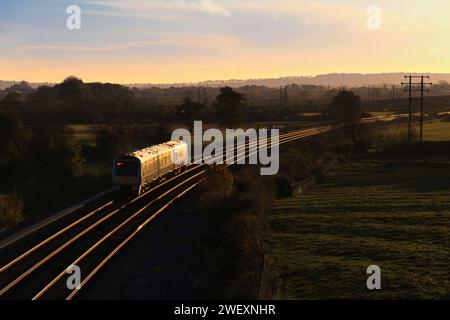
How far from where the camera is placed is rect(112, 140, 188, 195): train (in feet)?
108

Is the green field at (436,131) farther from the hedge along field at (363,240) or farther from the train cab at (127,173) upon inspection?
the train cab at (127,173)

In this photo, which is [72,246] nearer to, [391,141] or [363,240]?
[363,240]

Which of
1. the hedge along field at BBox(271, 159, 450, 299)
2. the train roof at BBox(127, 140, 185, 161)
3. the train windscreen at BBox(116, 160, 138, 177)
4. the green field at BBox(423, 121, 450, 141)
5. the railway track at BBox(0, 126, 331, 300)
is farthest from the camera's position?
the green field at BBox(423, 121, 450, 141)

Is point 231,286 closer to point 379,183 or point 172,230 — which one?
point 172,230

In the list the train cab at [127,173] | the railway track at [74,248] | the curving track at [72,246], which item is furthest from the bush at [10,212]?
the train cab at [127,173]

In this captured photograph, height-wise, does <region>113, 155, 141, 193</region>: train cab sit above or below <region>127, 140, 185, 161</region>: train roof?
below

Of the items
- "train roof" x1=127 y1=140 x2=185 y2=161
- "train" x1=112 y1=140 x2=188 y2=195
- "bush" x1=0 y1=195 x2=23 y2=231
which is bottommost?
"bush" x1=0 y1=195 x2=23 y2=231

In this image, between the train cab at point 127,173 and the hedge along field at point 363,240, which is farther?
the train cab at point 127,173

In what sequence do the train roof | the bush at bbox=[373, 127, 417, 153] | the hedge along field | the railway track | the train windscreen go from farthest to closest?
the bush at bbox=[373, 127, 417, 153] < the train roof < the train windscreen < the hedge along field < the railway track

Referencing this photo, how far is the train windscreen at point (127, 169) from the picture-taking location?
32.9 metres

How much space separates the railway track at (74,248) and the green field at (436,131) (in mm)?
54321

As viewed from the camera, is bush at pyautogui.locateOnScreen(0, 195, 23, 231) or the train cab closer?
bush at pyautogui.locateOnScreen(0, 195, 23, 231)

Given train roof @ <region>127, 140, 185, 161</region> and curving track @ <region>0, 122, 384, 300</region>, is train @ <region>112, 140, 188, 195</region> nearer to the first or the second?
train roof @ <region>127, 140, 185, 161</region>

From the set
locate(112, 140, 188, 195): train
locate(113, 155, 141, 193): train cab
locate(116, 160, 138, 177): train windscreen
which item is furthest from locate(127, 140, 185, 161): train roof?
locate(116, 160, 138, 177): train windscreen
